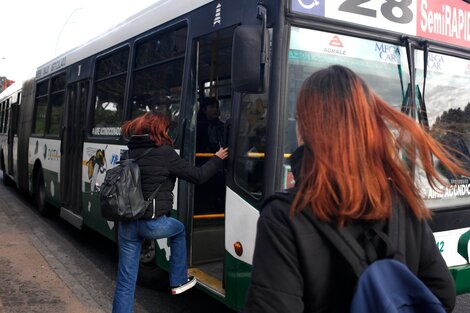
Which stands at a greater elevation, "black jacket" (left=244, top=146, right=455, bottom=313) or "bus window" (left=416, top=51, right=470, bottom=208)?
"bus window" (left=416, top=51, right=470, bottom=208)

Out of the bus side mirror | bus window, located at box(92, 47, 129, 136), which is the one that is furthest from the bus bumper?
bus window, located at box(92, 47, 129, 136)

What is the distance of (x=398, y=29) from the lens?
3447 millimetres

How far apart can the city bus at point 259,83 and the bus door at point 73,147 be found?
4.65 feet

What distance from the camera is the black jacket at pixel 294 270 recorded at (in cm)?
129

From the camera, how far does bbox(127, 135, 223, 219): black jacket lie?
3.62 meters

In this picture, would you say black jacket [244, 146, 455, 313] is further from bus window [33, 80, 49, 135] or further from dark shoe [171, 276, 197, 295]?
bus window [33, 80, 49, 135]

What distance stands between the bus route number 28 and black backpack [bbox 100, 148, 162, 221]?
70.5 inches

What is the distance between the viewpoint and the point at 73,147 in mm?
7250

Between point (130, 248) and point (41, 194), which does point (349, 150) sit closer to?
point (130, 248)

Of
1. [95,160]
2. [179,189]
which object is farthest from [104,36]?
[179,189]

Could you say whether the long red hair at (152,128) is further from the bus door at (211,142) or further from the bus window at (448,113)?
the bus window at (448,113)

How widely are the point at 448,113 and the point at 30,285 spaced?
4.47m

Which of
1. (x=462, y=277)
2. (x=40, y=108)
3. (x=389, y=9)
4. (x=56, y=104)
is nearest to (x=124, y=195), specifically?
(x=389, y=9)

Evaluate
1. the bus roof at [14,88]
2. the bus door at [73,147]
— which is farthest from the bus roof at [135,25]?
the bus roof at [14,88]
